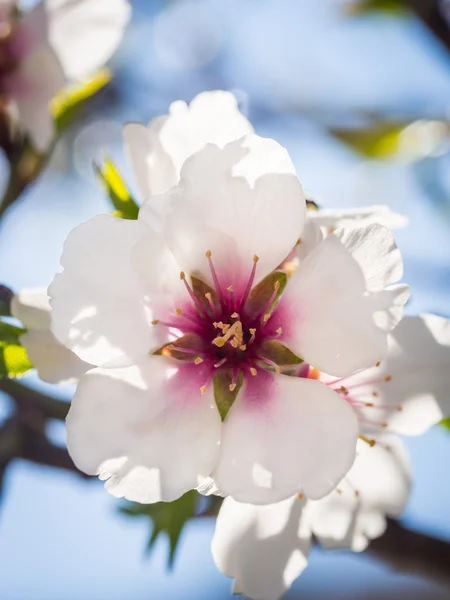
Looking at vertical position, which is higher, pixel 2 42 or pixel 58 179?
pixel 2 42

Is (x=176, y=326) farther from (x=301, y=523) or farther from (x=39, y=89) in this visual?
(x=39, y=89)

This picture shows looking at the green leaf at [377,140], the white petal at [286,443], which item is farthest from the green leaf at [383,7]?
A: the white petal at [286,443]

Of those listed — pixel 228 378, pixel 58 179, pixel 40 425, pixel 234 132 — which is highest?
pixel 234 132

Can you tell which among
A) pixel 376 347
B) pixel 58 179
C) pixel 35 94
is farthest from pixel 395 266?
pixel 58 179

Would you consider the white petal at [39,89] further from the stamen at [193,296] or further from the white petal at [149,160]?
the stamen at [193,296]

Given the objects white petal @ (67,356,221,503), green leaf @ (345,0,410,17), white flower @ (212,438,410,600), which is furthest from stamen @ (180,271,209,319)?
green leaf @ (345,0,410,17)

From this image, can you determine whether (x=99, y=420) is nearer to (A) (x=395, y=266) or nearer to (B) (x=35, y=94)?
(A) (x=395, y=266)

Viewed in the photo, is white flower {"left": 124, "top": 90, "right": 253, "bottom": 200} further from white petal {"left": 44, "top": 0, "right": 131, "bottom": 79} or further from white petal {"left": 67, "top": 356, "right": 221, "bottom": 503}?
white petal {"left": 44, "top": 0, "right": 131, "bottom": 79}

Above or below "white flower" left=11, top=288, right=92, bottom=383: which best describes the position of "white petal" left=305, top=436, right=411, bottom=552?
below
